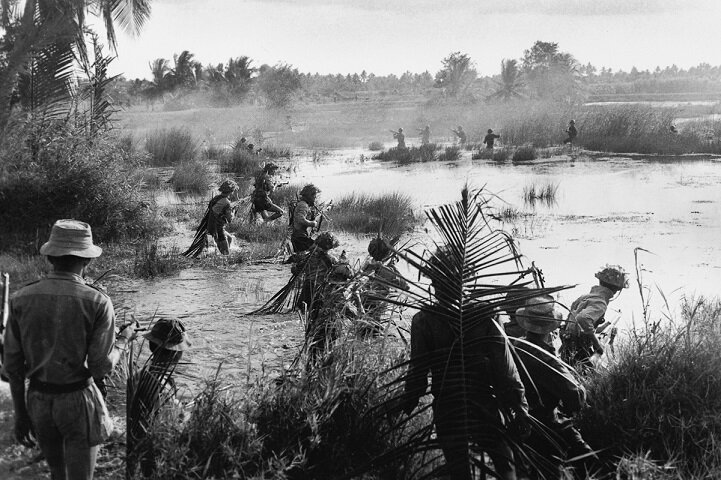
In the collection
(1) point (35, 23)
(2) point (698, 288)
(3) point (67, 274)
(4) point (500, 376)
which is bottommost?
(2) point (698, 288)

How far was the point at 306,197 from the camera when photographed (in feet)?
27.9

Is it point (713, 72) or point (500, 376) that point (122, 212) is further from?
point (713, 72)

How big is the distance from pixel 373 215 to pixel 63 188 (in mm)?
5525

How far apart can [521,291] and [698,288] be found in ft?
20.6

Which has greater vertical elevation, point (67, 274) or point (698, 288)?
point (67, 274)

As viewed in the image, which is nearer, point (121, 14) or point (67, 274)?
point (67, 274)

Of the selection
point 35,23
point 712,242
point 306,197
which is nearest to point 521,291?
point 306,197

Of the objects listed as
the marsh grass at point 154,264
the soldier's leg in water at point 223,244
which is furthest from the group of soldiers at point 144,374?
the soldier's leg in water at point 223,244

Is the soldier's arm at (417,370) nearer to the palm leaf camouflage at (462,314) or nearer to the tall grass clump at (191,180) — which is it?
the palm leaf camouflage at (462,314)

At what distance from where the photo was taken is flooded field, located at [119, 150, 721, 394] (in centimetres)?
734

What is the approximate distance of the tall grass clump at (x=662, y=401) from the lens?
4246 millimetres

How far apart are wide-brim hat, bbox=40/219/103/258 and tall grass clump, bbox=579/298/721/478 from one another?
302 centimetres

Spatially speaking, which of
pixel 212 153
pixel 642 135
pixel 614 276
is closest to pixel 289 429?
pixel 614 276

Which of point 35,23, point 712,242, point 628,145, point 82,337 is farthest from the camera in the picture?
point 628,145
